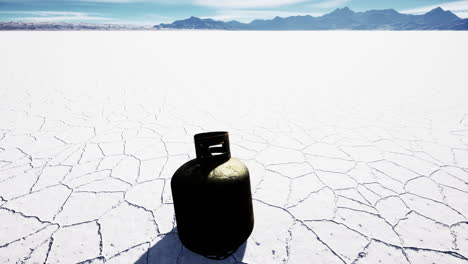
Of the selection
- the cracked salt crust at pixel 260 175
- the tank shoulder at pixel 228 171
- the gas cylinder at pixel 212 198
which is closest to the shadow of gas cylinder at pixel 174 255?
the cracked salt crust at pixel 260 175

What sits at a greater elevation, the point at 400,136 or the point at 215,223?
the point at 215,223

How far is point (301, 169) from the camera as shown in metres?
2.90

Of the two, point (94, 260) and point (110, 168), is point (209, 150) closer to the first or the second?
point (94, 260)

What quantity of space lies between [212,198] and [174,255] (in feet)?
2.22

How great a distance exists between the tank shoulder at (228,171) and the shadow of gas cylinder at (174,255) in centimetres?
64

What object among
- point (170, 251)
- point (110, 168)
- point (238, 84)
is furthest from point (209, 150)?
point (238, 84)

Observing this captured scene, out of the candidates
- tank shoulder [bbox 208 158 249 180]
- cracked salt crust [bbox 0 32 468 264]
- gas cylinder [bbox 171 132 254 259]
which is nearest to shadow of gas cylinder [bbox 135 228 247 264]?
cracked salt crust [bbox 0 32 468 264]

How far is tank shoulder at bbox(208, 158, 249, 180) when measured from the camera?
1.44 m

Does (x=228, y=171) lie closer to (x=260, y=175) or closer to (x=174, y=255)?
(x=174, y=255)

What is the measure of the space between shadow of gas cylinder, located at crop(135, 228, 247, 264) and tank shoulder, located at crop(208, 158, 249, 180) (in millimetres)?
641

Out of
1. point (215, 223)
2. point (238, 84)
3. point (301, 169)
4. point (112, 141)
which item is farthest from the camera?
point (238, 84)

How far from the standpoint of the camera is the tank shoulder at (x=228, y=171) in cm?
144

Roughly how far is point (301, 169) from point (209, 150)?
1712 mm

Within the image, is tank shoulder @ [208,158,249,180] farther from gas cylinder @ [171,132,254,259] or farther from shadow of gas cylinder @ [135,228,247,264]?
shadow of gas cylinder @ [135,228,247,264]
